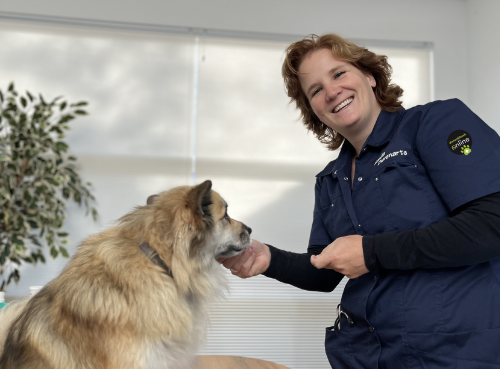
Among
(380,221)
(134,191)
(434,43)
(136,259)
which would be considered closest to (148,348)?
(136,259)

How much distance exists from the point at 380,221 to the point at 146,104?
315cm

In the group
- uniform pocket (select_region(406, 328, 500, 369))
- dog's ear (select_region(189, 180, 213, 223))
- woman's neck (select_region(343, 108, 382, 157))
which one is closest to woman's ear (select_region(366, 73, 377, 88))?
woman's neck (select_region(343, 108, 382, 157))

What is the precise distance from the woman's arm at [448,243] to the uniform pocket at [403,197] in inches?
4.1

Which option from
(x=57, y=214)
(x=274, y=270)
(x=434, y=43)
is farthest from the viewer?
(x=434, y=43)

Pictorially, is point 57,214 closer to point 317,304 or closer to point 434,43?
point 317,304

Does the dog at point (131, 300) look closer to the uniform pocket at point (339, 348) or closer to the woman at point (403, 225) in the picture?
the woman at point (403, 225)

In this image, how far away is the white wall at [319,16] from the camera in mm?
4039

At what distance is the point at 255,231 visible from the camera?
415 centimetres

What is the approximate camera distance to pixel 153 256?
A: 54.8 inches

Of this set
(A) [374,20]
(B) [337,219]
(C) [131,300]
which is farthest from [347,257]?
(A) [374,20]

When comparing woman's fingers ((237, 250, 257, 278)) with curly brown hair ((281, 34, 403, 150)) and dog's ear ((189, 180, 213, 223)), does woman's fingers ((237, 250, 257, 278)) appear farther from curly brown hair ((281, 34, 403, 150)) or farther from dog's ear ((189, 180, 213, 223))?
curly brown hair ((281, 34, 403, 150))

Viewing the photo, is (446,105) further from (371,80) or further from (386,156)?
(371,80)

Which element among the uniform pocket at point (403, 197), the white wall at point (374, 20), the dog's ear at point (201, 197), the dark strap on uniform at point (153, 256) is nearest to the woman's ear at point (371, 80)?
the uniform pocket at point (403, 197)

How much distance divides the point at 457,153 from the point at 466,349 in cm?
58
